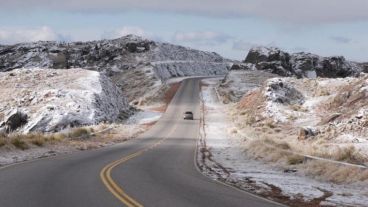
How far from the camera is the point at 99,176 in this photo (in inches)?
701

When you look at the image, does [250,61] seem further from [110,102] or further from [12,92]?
[12,92]

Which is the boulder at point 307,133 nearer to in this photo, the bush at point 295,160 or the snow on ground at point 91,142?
the bush at point 295,160

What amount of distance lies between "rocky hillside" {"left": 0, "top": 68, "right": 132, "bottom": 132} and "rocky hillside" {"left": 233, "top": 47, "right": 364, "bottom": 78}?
154 ft

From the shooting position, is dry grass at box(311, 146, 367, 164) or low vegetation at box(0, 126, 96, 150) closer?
dry grass at box(311, 146, 367, 164)

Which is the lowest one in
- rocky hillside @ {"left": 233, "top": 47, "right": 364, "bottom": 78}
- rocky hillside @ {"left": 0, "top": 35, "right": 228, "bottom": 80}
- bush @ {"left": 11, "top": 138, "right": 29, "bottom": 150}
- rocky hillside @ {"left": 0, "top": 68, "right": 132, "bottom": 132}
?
bush @ {"left": 11, "top": 138, "right": 29, "bottom": 150}

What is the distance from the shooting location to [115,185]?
50.9ft

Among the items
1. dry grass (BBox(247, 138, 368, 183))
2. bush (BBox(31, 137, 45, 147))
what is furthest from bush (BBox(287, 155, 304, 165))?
bush (BBox(31, 137, 45, 147))

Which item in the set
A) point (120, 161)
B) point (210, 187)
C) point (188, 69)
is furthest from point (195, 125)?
point (188, 69)

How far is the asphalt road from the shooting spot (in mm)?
12752

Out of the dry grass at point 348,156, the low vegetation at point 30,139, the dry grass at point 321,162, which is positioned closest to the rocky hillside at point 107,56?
the low vegetation at point 30,139

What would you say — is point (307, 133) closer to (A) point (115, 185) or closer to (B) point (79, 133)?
(B) point (79, 133)

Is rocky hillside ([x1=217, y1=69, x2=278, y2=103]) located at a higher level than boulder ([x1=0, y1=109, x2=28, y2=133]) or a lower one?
higher

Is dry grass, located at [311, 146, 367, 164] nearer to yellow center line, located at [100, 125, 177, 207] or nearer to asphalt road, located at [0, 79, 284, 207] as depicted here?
asphalt road, located at [0, 79, 284, 207]

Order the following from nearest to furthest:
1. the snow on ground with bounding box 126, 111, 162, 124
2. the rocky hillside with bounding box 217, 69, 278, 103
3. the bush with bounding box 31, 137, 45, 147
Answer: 1. the bush with bounding box 31, 137, 45, 147
2. the snow on ground with bounding box 126, 111, 162, 124
3. the rocky hillside with bounding box 217, 69, 278, 103
